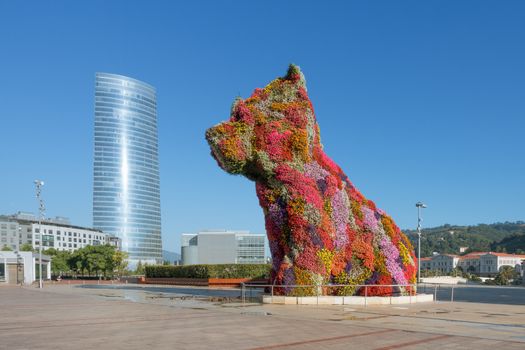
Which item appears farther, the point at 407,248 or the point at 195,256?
the point at 195,256

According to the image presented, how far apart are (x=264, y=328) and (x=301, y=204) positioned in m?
8.41

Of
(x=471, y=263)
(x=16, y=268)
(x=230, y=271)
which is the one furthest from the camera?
(x=471, y=263)

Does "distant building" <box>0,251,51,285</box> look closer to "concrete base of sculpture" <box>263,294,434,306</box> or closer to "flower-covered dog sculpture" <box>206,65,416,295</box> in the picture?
"flower-covered dog sculpture" <box>206,65,416,295</box>

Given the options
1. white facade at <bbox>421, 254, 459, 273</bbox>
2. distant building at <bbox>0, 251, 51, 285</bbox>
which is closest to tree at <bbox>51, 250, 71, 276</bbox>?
distant building at <bbox>0, 251, 51, 285</bbox>

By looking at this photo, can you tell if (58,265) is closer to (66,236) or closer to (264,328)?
(66,236)

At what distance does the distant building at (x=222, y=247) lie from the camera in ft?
355

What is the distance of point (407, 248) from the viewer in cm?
2442

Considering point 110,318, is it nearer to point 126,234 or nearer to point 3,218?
point 3,218

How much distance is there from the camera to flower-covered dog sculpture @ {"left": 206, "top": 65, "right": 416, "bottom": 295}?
21438 millimetres

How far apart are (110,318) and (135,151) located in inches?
7019

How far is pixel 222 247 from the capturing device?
4493 inches

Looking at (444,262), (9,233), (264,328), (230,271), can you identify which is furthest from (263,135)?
(444,262)

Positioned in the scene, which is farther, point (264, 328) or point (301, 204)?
point (301, 204)

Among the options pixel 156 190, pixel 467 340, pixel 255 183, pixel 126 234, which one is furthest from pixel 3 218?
pixel 467 340
